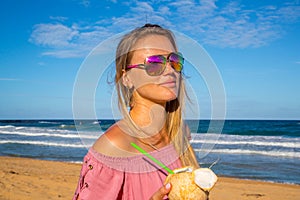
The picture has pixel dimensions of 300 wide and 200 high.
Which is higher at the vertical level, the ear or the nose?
the nose

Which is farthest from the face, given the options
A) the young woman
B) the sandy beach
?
the sandy beach

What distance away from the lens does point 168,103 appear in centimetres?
197

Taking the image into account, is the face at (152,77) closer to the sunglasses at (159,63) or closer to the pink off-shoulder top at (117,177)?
the sunglasses at (159,63)

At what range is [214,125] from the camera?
67.9 inches

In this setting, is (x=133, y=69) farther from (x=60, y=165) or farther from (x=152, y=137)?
(x=60, y=165)

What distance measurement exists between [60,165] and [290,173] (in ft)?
23.9

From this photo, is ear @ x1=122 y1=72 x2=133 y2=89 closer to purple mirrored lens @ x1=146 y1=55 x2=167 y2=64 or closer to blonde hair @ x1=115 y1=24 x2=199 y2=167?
blonde hair @ x1=115 y1=24 x2=199 y2=167

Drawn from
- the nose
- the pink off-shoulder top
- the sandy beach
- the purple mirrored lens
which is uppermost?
the purple mirrored lens

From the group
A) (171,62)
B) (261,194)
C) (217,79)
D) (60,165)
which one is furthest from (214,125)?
(60,165)

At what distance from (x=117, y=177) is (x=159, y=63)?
62cm

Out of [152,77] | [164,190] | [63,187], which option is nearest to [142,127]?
[152,77]

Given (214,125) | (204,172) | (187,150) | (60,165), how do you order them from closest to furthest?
(204,172), (214,125), (187,150), (60,165)

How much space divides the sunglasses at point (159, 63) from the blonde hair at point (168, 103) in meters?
0.07

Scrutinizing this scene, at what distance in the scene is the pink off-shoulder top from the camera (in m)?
1.43
